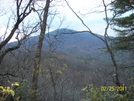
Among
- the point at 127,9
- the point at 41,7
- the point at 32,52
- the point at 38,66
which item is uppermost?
the point at 127,9


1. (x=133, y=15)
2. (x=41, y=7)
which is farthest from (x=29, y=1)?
(x=133, y=15)

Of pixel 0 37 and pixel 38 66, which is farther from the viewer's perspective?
pixel 0 37

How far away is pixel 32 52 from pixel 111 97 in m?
8.39

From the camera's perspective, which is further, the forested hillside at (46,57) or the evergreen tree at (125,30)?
the evergreen tree at (125,30)

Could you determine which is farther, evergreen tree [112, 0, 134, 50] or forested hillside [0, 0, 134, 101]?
evergreen tree [112, 0, 134, 50]

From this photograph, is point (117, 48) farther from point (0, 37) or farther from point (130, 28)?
point (0, 37)

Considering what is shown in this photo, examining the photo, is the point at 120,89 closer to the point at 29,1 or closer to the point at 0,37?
the point at 29,1

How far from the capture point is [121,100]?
2988mm

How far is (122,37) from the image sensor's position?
12.2 meters

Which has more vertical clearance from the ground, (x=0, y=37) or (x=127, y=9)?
(x=127, y=9)

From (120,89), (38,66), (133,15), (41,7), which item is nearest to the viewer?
(120,89)

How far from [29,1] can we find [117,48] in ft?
23.4

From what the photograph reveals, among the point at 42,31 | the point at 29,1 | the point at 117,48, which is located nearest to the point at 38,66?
Answer: the point at 42,31

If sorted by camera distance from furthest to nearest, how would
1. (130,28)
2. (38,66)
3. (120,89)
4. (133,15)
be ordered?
(130,28) → (133,15) → (38,66) → (120,89)
